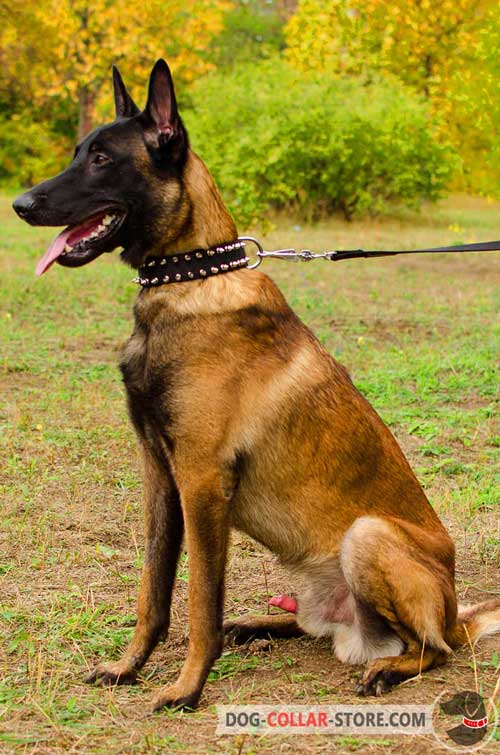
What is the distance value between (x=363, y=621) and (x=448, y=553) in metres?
0.38

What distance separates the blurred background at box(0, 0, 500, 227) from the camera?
16312 mm

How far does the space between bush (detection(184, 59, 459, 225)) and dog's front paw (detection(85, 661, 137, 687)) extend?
13.1 m

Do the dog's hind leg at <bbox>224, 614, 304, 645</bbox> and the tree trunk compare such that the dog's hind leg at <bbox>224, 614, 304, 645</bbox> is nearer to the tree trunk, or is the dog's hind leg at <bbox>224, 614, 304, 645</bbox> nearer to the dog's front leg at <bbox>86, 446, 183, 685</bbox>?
the dog's front leg at <bbox>86, 446, 183, 685</bbox>

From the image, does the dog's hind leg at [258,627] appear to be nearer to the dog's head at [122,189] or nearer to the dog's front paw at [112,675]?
the dog's front paw at [112,675]

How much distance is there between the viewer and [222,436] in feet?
9.55

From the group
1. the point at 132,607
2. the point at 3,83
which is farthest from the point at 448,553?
the point at 3,83

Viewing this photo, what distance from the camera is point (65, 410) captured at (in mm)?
6281

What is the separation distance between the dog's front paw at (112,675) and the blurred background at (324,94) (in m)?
9.98

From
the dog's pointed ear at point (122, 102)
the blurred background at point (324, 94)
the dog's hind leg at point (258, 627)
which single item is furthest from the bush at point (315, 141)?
the dog's hind leg at point (258, 627)

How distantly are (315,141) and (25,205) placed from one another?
48.7ft

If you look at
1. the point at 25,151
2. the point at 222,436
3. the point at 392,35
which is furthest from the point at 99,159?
the point at 25,151

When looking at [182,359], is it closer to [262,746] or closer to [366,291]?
[262,746]

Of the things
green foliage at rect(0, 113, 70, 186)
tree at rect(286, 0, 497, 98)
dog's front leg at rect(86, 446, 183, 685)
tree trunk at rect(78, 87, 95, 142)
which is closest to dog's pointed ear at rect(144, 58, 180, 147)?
dog's front leg at rect(86, 446, 183, 685)

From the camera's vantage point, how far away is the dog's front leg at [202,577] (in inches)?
114
